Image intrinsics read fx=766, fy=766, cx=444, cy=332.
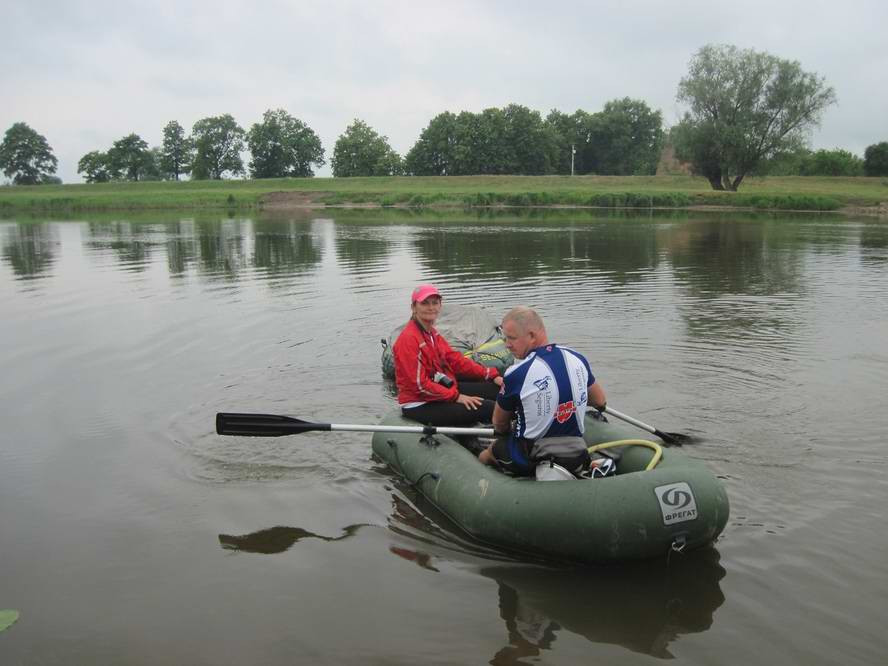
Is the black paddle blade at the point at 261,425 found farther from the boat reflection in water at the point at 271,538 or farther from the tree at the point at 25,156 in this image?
the tree at the point at 25,156

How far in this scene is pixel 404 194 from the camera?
63.0 metres

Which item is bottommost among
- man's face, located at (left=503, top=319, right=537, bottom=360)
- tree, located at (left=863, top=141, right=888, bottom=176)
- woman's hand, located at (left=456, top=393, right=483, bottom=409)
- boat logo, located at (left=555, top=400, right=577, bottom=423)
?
woman's hand, located at (left=456, top=393, right=483, bottom=409)

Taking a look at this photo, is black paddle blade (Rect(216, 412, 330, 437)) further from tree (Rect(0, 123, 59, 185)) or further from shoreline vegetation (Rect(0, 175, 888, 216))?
tree (Rect(0, 123, 59, 185))

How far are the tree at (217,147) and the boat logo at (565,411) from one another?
103 metres

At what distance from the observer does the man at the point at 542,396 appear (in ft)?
16.7

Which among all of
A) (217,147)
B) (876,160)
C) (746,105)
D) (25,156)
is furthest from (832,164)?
(25,156)

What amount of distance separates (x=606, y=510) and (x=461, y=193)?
57492 mm

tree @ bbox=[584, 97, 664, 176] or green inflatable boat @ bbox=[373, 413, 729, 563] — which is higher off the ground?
tree @ bbox=[584, 97, 664, 176]

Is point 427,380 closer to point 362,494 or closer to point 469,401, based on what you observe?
point 469,401

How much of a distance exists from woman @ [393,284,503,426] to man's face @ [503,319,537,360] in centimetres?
157

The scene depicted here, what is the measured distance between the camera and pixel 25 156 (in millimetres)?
100312

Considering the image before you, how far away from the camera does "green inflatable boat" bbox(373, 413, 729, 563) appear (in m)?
4.85

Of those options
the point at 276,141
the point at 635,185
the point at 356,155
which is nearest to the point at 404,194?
the point at 635,185

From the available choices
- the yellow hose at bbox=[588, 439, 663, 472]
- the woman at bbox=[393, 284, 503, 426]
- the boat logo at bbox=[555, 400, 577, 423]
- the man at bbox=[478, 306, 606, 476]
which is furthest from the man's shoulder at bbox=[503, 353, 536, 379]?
the woman at bbox=[393, 284, 503, 426]
